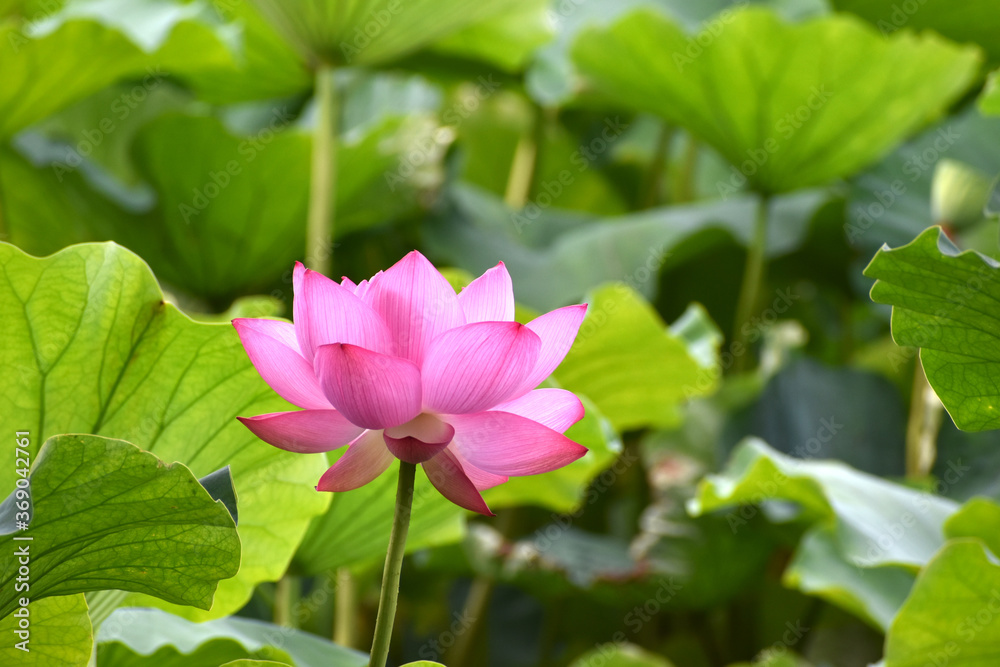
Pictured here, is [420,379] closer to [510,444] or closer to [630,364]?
[510,444]

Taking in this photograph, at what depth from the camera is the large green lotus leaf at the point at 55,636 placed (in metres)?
0.34

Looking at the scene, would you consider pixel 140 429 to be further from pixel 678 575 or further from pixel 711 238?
pixel 711 238

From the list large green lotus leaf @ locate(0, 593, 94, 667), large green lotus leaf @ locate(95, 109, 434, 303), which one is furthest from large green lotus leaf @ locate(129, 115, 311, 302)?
large green lotus leaf @ locate(0, 593, 94, 667)

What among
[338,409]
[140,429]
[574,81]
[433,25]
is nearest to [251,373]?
[140,429]

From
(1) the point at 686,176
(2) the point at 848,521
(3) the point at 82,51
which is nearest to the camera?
(2) the point at 848,521

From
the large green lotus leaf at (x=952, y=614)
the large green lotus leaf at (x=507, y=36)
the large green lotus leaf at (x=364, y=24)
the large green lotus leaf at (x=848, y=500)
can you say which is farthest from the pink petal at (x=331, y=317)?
the large green lotus leaf at (x=507, y=36)

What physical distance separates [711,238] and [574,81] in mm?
290

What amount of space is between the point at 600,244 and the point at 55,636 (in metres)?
0.95

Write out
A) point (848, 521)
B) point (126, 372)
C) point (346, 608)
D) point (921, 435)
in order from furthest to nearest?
point (921, 435) < point (346, 608) < point (848, 521) < point (126, 372)

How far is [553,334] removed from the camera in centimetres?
27

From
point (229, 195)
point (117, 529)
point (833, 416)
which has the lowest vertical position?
point (833, 416)

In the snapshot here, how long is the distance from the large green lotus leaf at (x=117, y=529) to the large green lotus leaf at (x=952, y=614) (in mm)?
337

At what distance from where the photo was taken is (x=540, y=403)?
0.93ft

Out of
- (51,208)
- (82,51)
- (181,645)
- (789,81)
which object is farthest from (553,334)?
(51,208)
